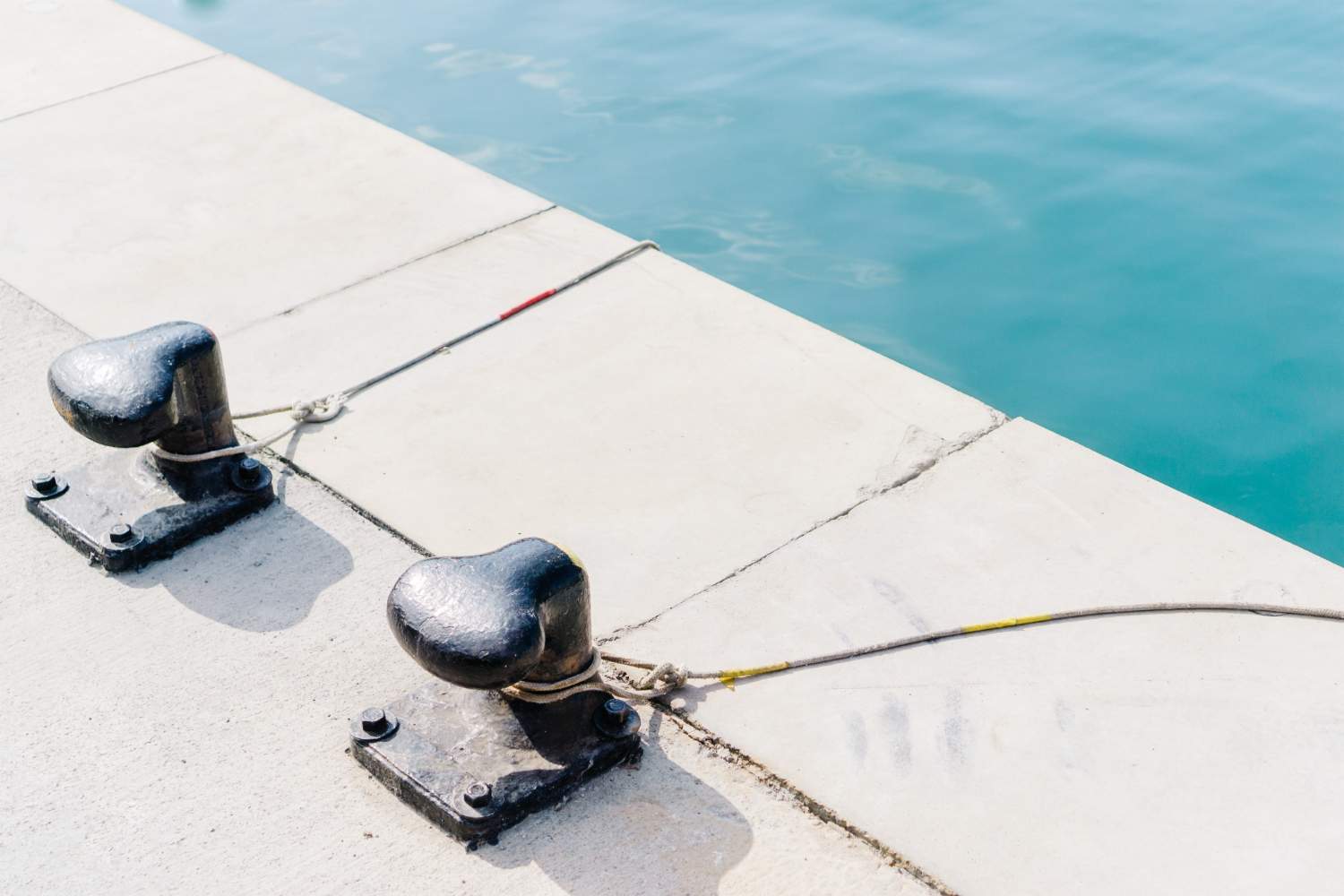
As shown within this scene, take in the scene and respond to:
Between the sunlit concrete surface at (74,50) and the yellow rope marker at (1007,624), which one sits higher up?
the sunlit concrete surface at (74,50)

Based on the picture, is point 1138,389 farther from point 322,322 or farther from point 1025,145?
point 322,322

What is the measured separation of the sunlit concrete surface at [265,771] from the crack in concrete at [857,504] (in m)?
0.28

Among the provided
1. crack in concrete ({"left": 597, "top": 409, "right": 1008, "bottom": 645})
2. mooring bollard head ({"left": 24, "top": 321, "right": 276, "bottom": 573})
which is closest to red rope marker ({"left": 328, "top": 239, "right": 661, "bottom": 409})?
mooring bollard head ({"left": 24, "top": 321, "right": 276, "bottom": 573})

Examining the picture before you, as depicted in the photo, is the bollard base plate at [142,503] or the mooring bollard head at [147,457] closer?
the mooring bollard head at [147,457]

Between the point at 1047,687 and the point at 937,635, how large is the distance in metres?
0.24

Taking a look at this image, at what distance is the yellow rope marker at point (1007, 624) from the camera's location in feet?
9.63

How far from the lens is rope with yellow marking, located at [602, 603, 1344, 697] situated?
9.08 ft

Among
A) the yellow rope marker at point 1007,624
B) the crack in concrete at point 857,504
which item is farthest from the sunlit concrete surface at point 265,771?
the yellow rope marker at point 1007,624

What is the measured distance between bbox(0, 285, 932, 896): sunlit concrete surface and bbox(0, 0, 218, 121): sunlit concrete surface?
10.1 feet

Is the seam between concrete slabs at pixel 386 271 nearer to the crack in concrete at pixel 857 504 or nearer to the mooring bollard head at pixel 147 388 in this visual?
the mooring bollard head at pixel 147 388

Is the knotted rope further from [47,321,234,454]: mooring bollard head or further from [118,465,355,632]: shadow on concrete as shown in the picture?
[47,321,234,454]: mooring bollard head

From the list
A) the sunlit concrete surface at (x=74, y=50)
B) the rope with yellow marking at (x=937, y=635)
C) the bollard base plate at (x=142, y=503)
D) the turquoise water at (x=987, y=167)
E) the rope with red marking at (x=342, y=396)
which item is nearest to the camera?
the rope with yellow marking at (x=937, y=635)

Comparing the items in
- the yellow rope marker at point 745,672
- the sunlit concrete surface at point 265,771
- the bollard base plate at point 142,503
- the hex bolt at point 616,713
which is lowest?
the sunlit concrete surface at point 265,771

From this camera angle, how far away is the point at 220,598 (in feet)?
9.90
